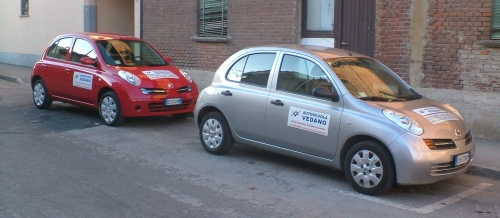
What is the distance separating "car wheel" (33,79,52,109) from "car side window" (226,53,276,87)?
213 inches

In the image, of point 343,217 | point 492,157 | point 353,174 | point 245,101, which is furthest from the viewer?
point 492,157

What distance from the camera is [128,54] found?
37.0ft

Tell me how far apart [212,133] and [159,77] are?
8.62 feet

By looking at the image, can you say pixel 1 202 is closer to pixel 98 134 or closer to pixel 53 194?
pixel 53 194

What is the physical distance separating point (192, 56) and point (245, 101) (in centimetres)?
773

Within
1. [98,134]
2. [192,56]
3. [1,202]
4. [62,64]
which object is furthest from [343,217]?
[192,56]

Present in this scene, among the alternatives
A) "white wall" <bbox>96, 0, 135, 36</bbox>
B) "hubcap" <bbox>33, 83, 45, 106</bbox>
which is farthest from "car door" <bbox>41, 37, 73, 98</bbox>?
"white wall" <bbox>96, 0, 135, 36</bbox>

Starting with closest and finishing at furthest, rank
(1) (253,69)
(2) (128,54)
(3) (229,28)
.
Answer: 1. (1) (253,69)
2. (2) (128,54)
3. (3) (229,28)

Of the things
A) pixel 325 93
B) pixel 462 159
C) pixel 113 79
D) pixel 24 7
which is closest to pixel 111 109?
pixel 113 79

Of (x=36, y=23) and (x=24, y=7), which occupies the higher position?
(x=24, y=7)

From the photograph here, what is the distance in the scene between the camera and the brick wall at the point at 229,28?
42.5ft

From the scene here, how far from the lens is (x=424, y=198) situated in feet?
22.1

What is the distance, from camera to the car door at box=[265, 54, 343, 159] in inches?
276

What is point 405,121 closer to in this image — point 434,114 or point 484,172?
point 434,114
